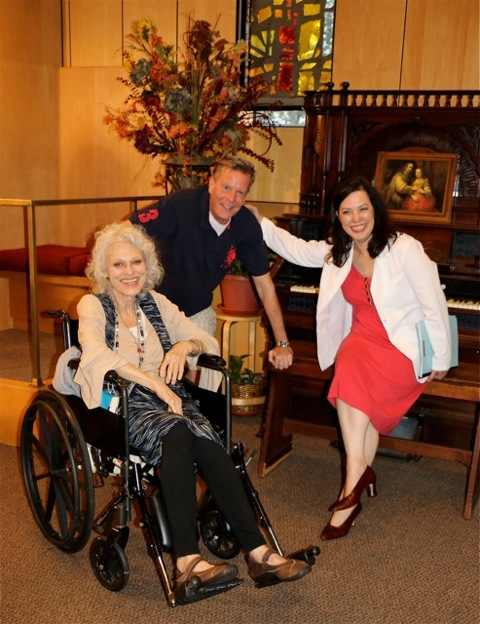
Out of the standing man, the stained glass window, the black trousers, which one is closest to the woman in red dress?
the standing man

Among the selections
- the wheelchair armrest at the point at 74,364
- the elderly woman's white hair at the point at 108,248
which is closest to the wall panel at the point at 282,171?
the elderly woman's white hair at the point at 108,248

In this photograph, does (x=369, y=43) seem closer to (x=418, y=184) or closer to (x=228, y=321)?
(x=418, y=184)

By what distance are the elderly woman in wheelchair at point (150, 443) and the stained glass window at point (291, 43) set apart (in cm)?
266

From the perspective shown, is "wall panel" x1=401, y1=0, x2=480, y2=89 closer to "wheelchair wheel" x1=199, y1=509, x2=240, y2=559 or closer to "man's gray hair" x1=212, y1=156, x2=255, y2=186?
"man's gray hair" x1=212, y1=156, x2=255, y2=186

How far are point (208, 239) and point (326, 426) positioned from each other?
103 centimetres

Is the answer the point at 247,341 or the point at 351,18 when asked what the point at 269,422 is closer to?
the point at 247,341

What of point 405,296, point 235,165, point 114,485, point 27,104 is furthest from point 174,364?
point 27,104

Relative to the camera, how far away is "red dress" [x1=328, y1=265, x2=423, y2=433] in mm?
2545

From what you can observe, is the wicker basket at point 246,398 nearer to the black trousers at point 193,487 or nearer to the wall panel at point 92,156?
the black trousers at point 193,487

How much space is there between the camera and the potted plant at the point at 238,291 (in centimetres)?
359

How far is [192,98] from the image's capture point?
330 centimetres

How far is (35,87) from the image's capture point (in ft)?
16.5

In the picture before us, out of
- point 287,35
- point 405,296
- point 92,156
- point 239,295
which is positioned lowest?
point 239,295

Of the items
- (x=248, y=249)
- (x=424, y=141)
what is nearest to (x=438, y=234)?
(x=424, y=141)
